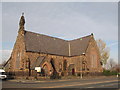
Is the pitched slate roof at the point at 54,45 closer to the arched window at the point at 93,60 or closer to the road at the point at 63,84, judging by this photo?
the arched window at the point at 93,60

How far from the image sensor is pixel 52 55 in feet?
169

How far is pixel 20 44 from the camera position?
47.1m

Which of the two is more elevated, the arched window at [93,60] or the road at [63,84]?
the arched window at [93,60]

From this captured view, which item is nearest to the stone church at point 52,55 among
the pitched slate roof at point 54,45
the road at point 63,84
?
the pitched slate roof at point 54,45

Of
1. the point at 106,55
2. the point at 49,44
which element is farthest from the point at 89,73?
the point at 106,55

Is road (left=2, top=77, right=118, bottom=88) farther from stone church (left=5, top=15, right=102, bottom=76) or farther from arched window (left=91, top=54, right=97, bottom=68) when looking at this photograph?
arched window (left=91, top=54, right=97, bottom=68)

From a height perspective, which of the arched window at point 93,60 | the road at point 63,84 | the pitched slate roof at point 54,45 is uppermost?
the pitched slate roof at point 54,45

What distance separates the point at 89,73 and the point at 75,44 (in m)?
14.3

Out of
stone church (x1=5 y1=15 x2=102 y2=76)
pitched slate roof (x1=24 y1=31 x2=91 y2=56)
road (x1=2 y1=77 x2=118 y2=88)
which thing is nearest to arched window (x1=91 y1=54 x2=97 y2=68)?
stone church (x1=5 y1=15 x2=102 y2=76)

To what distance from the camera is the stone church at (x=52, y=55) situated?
45.2 m

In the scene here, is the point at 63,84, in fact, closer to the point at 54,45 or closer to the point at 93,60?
the point at 54,45

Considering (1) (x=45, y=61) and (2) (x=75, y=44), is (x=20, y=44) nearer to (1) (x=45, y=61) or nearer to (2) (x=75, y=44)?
(1) (x=45, y=61)

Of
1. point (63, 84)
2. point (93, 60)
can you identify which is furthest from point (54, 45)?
point (63, 84)

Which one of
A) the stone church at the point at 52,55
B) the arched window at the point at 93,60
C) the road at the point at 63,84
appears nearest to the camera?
the road at the point at 63,84
